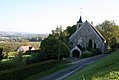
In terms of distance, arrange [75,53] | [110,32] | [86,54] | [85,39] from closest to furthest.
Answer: [86,54] < [75,53] < [85,39] < [110,32]

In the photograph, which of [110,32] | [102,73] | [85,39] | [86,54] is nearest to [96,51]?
[86,54]

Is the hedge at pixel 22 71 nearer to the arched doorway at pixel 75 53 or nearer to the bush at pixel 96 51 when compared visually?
the arched doorway at pixel 75 53

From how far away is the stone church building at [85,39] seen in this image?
214 ft

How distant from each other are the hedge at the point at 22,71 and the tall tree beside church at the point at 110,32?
41.5 meters

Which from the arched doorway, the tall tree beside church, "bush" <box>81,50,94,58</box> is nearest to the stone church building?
the arched doorway

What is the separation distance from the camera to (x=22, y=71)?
110 ft

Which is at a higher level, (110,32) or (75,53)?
(110,32)

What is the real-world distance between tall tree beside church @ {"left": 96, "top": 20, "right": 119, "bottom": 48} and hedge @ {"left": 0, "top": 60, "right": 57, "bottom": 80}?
136ft

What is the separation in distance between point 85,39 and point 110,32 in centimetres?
1776

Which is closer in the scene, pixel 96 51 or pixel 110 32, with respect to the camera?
pixel 96 51

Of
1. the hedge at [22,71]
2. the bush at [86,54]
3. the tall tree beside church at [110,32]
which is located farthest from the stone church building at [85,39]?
the hedge at [22,71]

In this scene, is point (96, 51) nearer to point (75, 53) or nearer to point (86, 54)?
point (86, 54)

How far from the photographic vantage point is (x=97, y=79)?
38.4 feet

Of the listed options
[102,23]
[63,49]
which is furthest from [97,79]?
[102,23]
